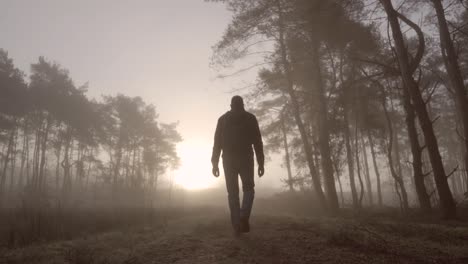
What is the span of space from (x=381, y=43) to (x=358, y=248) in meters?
10.7

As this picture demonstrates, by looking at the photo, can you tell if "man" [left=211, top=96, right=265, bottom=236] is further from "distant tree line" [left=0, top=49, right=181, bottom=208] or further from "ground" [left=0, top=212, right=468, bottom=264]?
"distant tree line" [left=0, top=49, right=181, bottom=208]

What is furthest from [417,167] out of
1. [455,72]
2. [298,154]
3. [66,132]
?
[66,132]

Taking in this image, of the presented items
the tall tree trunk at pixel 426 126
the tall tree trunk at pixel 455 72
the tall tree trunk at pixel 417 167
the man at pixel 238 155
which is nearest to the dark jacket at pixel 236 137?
the man at pixel 238 155

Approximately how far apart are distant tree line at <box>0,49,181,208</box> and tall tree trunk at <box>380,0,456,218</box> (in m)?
16.9

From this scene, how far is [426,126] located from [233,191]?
549cm

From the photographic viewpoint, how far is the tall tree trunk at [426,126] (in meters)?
6.46

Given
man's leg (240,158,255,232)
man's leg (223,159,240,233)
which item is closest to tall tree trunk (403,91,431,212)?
man's leg (240,158,255,232)

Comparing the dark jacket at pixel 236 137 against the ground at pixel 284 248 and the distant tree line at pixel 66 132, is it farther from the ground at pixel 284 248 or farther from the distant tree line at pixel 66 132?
the distant tree line at pixel 66 132

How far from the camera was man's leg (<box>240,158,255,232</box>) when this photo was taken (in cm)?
425

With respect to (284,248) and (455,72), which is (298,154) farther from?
(284,248)

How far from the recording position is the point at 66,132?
88.9 feet

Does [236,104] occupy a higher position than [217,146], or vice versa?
[236,104]

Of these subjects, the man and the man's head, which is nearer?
the man

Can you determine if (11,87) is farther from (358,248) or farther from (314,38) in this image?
(358,248)
